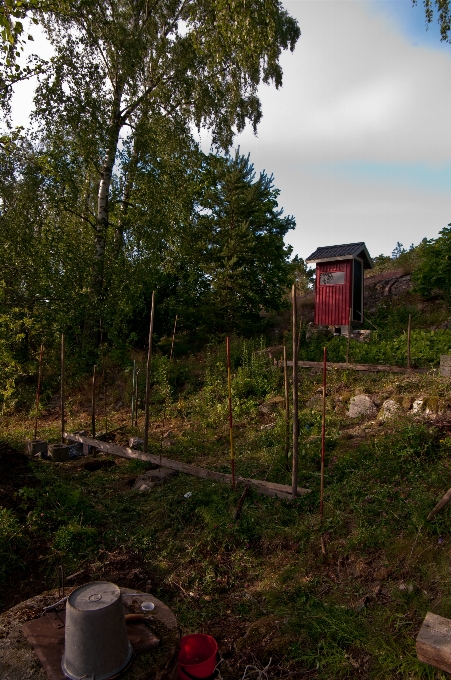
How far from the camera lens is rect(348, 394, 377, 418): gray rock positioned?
8.66 m

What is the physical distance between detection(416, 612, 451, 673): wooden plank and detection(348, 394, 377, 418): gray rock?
557 cm

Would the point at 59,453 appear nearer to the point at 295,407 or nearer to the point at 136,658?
the point at 295,407

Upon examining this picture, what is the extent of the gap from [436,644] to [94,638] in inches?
83.9

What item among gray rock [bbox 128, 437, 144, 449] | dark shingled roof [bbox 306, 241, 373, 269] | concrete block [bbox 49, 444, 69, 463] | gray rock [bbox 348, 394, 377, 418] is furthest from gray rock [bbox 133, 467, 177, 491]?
dark shingled roof [bbox 306, 241, 373, 269]

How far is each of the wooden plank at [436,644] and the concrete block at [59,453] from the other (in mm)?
6684

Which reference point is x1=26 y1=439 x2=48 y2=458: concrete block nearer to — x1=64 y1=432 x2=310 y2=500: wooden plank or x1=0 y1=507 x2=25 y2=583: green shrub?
x1=64 y1=432 x2=310 y2=500: wooden plank

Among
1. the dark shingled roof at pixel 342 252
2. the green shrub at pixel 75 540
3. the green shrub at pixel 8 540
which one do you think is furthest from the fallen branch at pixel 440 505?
the dark shingled roof at pixel 342 252

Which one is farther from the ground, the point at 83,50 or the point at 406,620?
the point at 83,50

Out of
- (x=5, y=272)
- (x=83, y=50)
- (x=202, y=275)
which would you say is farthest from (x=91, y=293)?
(x=83, y=50)

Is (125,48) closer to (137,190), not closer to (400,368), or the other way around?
(137,190)

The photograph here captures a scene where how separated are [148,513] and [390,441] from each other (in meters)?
3.52

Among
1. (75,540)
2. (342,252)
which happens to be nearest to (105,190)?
(342,252)

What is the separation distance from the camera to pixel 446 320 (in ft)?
49.4

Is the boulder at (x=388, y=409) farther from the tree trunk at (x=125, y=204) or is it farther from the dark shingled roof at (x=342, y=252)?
the tree trunk at (x=125, y=204)
